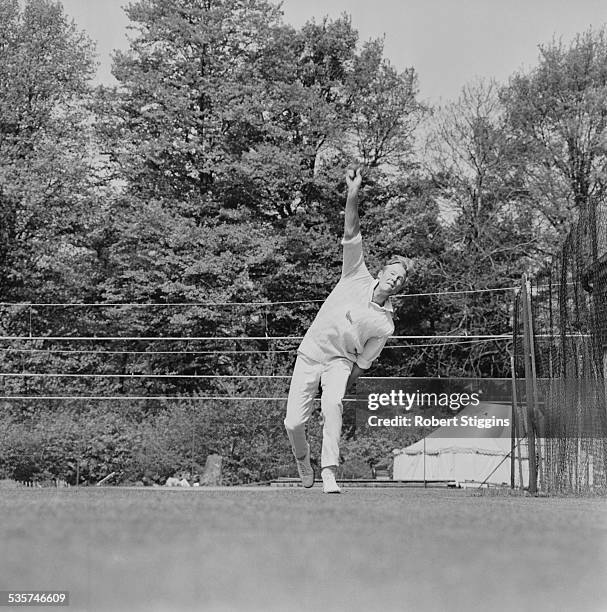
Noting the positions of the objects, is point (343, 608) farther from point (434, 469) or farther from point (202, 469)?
→ point (202, 469)

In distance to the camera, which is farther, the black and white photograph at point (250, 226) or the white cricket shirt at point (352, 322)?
the black and white photograph at point (250, 226)

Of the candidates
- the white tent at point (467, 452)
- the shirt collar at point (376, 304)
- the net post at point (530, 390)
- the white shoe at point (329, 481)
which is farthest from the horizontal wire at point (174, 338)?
the white shoe at point (329, 481)

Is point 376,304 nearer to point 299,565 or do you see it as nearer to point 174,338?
point 299,565

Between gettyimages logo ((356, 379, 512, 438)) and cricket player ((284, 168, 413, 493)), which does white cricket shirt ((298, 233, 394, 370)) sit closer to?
cricket player ((284, 168, 413, 493))

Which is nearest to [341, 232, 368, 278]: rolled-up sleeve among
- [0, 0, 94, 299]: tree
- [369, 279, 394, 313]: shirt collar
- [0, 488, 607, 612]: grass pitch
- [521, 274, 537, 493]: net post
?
[369, 279, 394, 313]: shirt collar

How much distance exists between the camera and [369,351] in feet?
23.0

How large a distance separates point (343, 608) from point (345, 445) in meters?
20.1

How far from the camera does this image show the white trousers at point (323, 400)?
265 inches

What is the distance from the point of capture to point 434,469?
22062 millimetres

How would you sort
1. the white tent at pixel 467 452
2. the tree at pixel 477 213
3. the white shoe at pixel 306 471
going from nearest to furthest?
the white shoe at pixel 306 471, the white tent at pixel 467 452, the tree at pixel 477 213

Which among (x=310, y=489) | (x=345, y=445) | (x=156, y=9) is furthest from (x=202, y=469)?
(x=310, y=489)

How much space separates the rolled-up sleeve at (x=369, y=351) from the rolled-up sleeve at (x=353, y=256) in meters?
0.50

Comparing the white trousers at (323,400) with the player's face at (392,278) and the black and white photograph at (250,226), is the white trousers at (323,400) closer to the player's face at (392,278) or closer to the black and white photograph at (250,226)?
the player's face at (392,278)

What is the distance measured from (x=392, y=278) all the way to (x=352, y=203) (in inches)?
23.1
